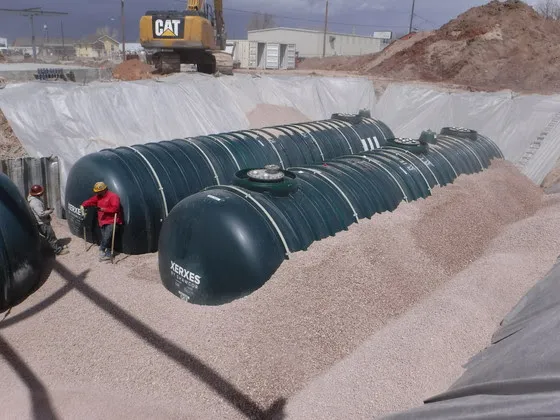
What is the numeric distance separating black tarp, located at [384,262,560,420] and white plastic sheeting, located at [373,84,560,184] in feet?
47.2

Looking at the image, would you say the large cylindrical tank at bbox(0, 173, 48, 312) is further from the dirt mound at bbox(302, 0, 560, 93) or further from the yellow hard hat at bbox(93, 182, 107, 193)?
the dirt mound at bbox(302, 0, 560, 93)

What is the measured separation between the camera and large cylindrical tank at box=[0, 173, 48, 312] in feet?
25.9

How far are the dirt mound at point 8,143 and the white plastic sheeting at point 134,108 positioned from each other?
212 mm

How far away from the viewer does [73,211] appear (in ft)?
34.3

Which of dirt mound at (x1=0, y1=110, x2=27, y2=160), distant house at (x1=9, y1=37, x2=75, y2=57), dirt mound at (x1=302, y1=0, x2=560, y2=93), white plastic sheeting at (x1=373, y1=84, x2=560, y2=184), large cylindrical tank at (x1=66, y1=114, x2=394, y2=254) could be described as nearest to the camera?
large cylindrical tank at (x1=66, y1=114, x2=394, y2=254)

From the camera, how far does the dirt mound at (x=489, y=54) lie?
83.4ft

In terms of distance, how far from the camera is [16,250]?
26.5ft

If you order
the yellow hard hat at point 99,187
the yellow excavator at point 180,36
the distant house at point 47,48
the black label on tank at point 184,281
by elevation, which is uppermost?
the yellow excavator at point 180,36

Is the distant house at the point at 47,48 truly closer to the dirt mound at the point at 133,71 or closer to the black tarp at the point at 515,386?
the dirt mound at the point at 133,71

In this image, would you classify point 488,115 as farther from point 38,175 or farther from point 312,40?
point 312,40

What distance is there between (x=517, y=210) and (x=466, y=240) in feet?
11.4

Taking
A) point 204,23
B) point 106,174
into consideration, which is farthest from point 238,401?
point 204,23

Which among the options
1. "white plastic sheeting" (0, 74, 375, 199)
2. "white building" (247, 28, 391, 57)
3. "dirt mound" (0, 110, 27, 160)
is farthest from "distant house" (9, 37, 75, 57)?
"dirt mound" (0, 110, 27, 160)

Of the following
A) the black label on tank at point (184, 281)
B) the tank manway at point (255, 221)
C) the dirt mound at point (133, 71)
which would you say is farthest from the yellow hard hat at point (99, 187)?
the dirt mound at point (133, 71)
